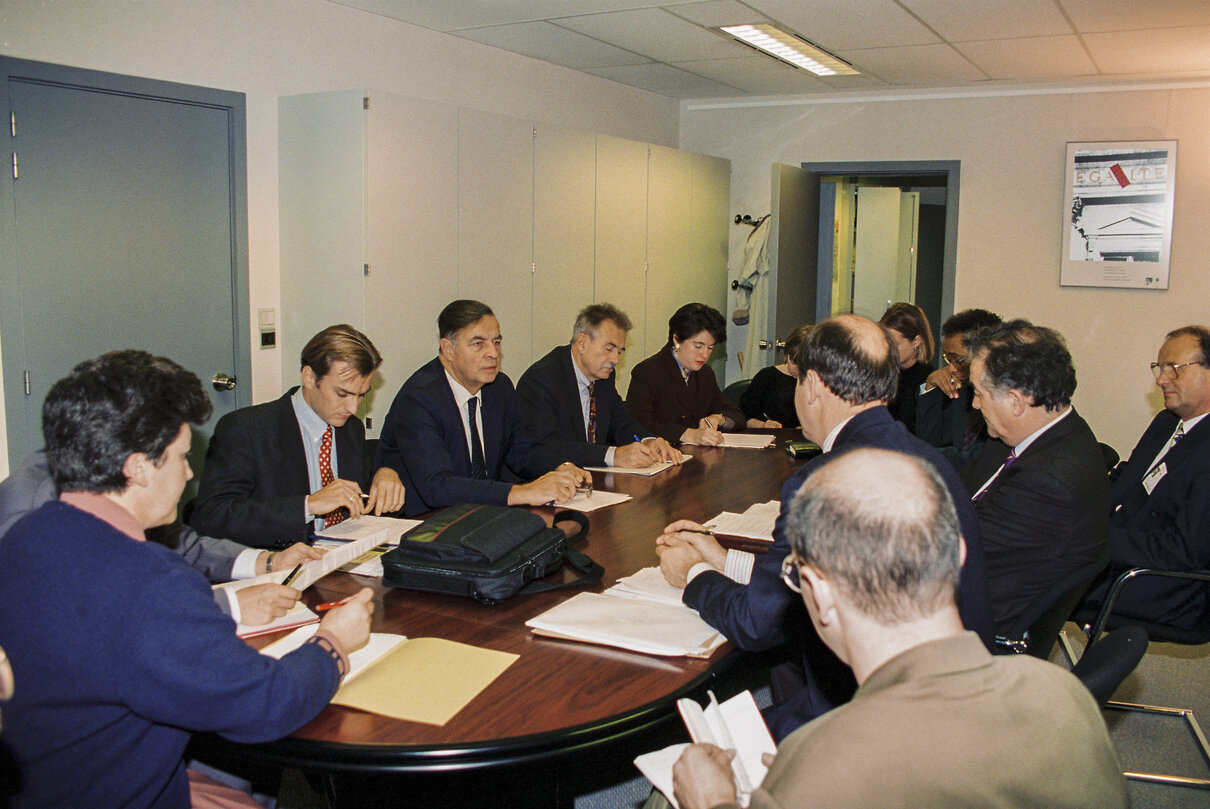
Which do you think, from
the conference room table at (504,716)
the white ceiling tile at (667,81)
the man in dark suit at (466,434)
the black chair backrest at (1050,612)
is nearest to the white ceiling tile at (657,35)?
the white ceiling tile at (667,81)

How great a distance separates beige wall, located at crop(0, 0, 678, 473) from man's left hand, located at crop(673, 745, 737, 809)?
122 inches

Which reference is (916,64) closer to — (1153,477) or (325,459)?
(1153,477)

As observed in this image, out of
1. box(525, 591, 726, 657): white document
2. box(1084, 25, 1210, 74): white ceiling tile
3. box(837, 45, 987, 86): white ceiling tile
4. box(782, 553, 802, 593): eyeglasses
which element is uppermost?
box(837, 45, 987, 86): white ceiling tile

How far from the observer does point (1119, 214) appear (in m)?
6.18

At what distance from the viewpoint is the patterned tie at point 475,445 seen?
139 inches

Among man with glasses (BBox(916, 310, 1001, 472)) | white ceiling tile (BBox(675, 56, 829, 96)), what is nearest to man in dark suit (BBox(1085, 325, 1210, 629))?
man with glasses (BBox(916, 310, 1001, 472))

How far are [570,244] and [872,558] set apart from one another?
178 inches

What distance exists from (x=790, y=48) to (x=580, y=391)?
8.18 feet

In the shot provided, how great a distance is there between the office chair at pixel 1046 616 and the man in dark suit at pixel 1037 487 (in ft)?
0.11

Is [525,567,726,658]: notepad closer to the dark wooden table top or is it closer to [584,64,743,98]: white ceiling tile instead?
the dark wooden table top

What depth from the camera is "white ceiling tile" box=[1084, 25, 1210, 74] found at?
4664mm

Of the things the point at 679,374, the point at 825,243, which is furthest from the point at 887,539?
the point at 825,243

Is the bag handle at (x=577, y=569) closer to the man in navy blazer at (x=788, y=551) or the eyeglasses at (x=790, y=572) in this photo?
the man in navy blazer at (x=788, y=551)

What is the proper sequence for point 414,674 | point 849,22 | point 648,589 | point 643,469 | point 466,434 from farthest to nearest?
point 849,22
point 643,469
point 466,434
point 648,589
point 414,674
